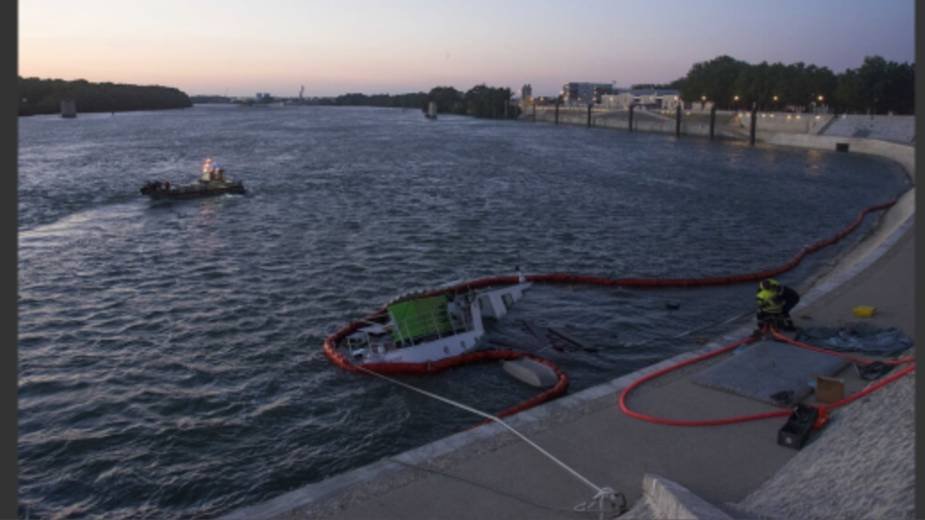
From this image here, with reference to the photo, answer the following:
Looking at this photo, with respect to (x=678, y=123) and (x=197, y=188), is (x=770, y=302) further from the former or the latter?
(x=678, y=123)

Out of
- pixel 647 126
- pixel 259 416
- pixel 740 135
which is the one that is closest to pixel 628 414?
pixel 259 416

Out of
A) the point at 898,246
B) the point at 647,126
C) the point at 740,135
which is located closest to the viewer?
the point at 898,246

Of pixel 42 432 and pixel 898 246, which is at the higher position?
pixel 898 246

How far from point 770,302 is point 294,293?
61.0ft

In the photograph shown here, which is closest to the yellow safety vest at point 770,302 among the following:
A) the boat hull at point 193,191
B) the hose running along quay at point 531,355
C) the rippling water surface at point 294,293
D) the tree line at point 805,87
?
the hose running along quay at point 531,355

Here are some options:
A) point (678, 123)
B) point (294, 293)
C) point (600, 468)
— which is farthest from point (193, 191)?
point (678, 123)

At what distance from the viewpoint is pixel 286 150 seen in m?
103

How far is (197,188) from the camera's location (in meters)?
55.6

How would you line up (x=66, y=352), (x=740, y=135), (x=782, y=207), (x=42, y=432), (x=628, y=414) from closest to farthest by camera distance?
(x=628, y=414) < (x=42, y=432) < (x=66, y=352) < (x=782, y=207) < (x=740, y=135)

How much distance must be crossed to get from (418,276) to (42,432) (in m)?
17.7

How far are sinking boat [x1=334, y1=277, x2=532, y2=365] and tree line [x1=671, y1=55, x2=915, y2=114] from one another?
130m

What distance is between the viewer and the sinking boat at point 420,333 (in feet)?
69.4

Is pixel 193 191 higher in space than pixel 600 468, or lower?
higher

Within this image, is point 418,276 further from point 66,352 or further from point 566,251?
point 66,352
